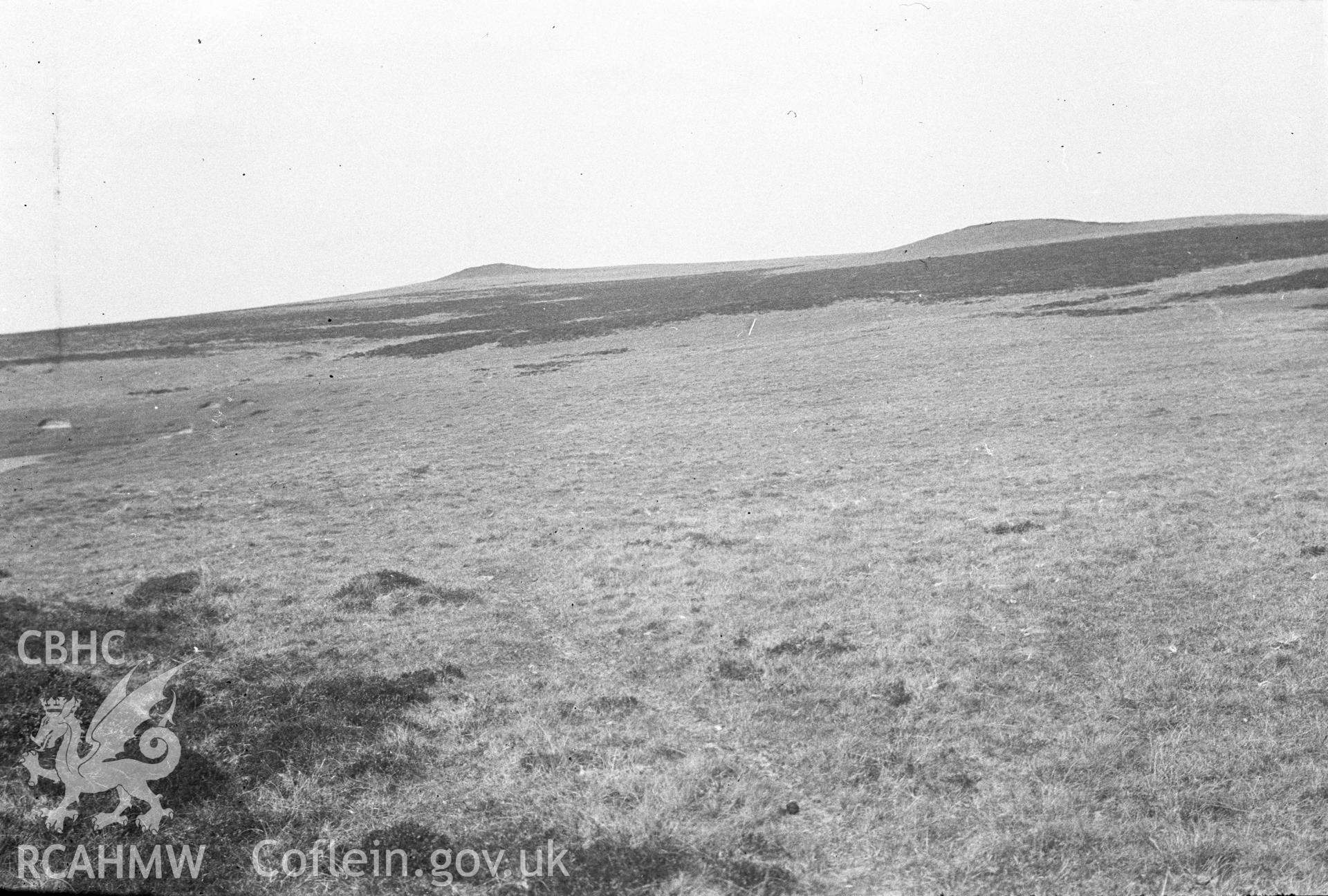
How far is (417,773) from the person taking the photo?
7.95m

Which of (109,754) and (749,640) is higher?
(109,754)

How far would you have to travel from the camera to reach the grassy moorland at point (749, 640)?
6.87m

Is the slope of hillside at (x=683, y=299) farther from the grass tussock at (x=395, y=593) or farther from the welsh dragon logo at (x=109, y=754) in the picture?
the welsh dragon logo at (x=109, y=754)

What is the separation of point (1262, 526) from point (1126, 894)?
1068 centimetres

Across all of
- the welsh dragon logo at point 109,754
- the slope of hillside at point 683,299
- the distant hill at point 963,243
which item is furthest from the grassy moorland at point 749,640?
the distant hill at point 963,243

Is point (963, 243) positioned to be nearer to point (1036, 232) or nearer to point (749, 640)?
point (1036, 232)

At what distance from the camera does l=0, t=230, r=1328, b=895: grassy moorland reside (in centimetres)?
687

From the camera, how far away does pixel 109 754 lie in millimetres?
7926

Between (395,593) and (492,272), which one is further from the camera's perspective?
(492,272)

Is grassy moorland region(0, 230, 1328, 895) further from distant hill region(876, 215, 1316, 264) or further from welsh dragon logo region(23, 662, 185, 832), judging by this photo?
distant hill region(876, 215, 1316, 264)

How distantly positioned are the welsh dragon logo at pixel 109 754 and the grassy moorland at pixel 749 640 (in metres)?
A: 0.18

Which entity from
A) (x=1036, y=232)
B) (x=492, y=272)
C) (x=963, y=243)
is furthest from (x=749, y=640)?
(x=492, y=272)

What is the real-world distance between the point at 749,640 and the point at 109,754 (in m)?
7.17

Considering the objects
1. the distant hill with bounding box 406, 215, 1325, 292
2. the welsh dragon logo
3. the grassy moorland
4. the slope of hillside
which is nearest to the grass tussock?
the grassy moorland
